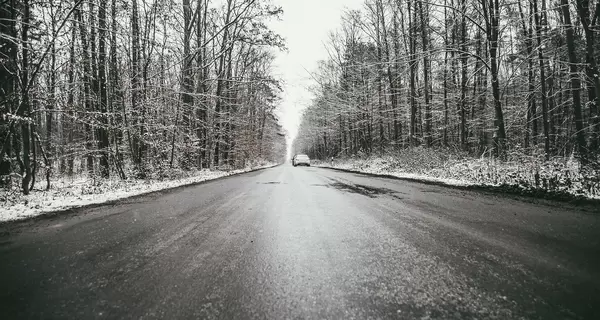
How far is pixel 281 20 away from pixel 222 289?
49.2 ft

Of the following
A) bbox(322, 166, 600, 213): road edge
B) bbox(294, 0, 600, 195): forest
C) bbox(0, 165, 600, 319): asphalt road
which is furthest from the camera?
bbox(294, 0, 600, 195): forest

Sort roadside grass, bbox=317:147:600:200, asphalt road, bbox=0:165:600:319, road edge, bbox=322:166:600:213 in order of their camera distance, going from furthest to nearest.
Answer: roadside grass, bbox=317:147:600:200 → road edge, bbox=322:166:600:213 → asphalt road, bbox=0:165:600:319

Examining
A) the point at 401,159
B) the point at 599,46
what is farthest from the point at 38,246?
the point at 599,46

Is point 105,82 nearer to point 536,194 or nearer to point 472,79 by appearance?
point 536,194

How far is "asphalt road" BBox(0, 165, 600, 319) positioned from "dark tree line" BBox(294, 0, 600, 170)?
6.66 metres

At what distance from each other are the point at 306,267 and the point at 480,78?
77.5ft

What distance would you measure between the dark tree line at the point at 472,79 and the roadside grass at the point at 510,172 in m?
0.72

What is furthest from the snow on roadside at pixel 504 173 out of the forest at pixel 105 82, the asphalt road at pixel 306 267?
the forest at pixel 105 82

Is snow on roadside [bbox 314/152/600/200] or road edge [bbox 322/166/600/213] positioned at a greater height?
snow on roadside [bbox 314/152/600/200]

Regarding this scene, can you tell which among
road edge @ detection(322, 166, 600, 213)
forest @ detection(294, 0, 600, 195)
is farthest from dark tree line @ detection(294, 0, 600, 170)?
road edge @ detection(322, 166, 600, 213)

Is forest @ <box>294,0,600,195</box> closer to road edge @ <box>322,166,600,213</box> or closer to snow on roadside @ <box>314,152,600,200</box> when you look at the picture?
snow on roadside @ <box>314,152,600,200</box>

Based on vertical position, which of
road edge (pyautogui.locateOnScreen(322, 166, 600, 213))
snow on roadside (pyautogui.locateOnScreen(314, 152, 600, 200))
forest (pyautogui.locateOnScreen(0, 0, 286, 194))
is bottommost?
road edge (pyautogui.locateOnScreen(322, 166, 600, 213))

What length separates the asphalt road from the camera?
1.48m

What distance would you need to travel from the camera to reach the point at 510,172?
8.07 metres
